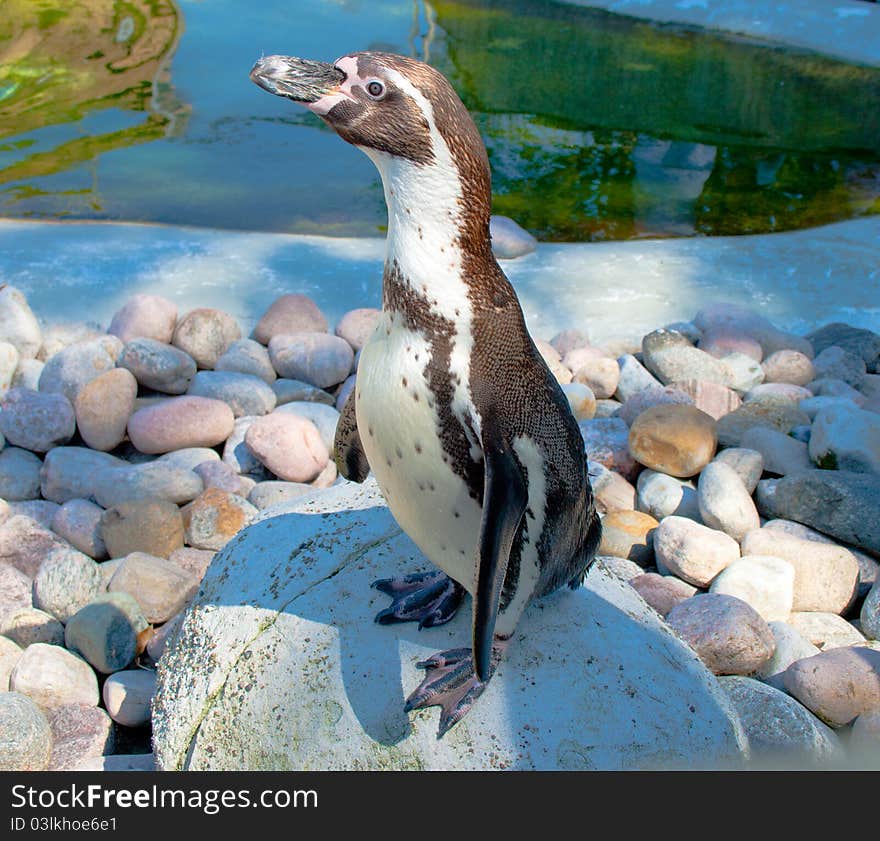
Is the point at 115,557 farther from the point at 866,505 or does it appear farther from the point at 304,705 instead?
the point at 866,505

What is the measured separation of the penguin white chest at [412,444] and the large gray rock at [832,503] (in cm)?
152

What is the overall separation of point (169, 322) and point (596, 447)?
1.70 metres

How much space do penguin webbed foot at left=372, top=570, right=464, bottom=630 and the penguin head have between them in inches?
34.2

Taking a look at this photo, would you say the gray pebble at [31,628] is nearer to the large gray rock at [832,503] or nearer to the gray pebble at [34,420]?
the gray pebble at [34,420]

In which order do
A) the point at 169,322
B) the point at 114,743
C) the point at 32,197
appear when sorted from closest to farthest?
the point at 114,743, the point at 169,322, the point at 32,197

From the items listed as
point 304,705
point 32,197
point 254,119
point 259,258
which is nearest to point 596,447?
point 304,705

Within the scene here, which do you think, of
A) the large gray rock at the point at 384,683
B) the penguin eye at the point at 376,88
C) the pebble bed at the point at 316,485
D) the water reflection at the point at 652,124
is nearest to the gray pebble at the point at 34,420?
the pebble bed at the point at 316,485

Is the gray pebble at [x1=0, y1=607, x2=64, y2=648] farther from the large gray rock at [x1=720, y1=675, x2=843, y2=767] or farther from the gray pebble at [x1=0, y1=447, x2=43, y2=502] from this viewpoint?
the large gray rock at [x1=720, y1=675, x2=843, y2=767]

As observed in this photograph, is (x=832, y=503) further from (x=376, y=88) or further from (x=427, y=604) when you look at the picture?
(x=376, y=88)

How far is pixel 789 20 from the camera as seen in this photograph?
991 cm

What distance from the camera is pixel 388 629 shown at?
6.40 feet

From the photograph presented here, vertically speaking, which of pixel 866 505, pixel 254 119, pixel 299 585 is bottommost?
pixel 254 119

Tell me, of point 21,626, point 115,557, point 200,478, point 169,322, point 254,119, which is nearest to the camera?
point 21,626

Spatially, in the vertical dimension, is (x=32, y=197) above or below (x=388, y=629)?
below
